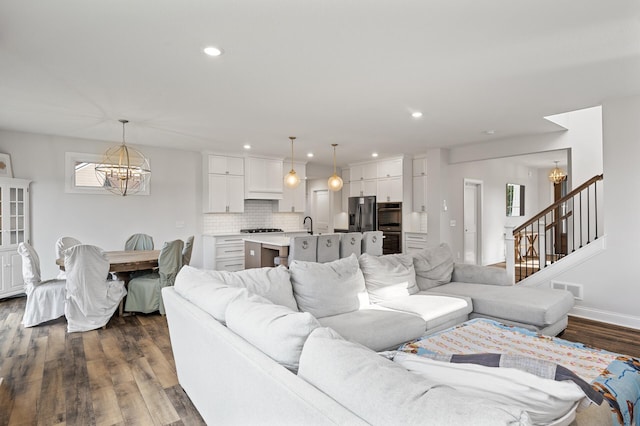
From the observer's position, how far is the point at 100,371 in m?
2.92

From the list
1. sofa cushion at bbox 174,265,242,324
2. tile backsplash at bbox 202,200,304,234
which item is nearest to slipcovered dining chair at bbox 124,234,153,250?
tile backsplash at bbox 202,200,304,234

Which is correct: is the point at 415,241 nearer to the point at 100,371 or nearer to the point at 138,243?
the point at 138,243

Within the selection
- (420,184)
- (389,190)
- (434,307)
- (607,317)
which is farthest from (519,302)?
(389,190)

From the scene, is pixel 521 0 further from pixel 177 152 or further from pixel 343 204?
pixel 343 204

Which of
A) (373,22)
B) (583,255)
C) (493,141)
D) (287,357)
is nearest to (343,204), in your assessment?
(493,141)

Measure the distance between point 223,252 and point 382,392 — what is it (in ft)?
20.9

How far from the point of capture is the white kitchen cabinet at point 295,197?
812cm

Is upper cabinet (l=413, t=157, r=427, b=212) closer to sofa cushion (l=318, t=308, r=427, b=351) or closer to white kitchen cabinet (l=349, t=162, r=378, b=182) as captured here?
white kitchen cabinet (l=349, t=162, r=378, b=182)

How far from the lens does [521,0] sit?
2084 mm

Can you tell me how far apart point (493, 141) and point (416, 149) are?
1400mm

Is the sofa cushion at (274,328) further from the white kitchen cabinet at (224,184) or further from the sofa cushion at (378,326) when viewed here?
the white kitchen cabinet at (224,184)

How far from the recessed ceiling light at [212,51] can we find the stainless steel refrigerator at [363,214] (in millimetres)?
5837

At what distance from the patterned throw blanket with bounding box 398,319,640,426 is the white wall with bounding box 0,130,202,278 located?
571 cm

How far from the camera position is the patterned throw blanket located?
1.76m
